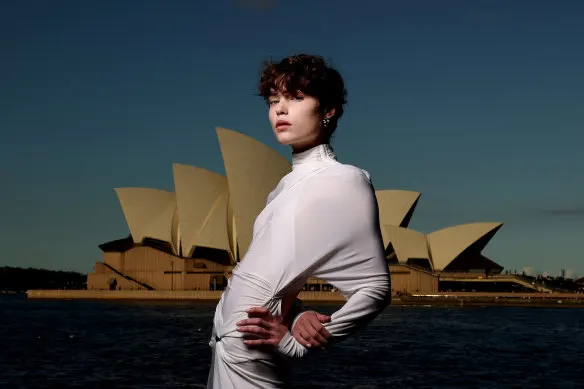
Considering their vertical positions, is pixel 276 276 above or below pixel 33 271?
below

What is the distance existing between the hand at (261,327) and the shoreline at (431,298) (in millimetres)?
56646

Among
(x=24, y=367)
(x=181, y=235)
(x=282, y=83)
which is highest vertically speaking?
(x=181, y=235)

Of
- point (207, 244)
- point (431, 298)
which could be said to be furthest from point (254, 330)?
point (431, 298)

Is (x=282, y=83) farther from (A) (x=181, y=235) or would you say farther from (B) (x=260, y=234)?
(A) (x=181, y=235)

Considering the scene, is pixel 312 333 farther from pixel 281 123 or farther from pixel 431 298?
pixel 431 298

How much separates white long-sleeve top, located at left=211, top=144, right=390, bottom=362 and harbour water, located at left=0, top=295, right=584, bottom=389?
9.62 meters

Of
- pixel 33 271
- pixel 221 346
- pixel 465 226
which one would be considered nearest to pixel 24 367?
pixel 221 346

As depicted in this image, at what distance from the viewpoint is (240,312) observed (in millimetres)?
1966

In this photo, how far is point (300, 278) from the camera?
→ 6.46ft

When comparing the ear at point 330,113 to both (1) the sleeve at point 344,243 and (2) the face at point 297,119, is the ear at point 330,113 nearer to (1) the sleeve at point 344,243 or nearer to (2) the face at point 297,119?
(2) the face at point 297,119

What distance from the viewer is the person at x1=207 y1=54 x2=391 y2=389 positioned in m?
1.93

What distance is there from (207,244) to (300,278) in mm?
58284

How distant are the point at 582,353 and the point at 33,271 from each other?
353 feet

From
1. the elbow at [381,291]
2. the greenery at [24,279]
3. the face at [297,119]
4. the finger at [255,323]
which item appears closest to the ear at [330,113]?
the face at [297,119]
